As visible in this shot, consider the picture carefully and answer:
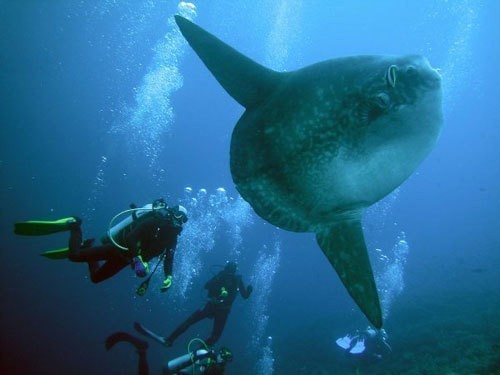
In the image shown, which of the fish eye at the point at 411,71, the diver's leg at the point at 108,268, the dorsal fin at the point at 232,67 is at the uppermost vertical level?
the dorsal fin at the point at 232,67

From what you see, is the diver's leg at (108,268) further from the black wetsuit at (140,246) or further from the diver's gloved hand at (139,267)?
the diver's gloved hand at (139,267)

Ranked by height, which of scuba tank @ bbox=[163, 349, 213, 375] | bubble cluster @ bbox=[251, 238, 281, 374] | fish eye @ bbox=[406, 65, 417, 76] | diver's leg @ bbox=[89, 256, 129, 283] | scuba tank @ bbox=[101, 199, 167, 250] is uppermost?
bubble cluster @ bbox=[251, 238, 281, 374]

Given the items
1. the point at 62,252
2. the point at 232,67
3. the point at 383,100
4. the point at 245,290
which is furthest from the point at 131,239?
the point at 245,290

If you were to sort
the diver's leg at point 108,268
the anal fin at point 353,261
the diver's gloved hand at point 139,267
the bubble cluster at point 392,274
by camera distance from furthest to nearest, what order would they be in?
the bubble cluster at point 392,274
the diver's leg at point 108,268
the diver's gloved hand at point 139,267
the anal fin at point 353,261

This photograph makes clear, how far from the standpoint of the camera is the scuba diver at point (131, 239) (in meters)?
5.34

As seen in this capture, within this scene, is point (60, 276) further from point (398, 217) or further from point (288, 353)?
point (398, 217)

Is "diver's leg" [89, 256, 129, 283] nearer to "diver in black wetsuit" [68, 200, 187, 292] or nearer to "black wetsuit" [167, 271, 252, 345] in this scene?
"diver in black wetsuit" [68, 200, 187, 292]

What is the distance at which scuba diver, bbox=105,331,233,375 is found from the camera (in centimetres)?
678

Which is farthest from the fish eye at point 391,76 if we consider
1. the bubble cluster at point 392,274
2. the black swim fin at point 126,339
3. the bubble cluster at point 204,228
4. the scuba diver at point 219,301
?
the bubble cluster at point 204,228

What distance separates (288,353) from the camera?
2220cm

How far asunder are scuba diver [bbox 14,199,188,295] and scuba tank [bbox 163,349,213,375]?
7.06 feet

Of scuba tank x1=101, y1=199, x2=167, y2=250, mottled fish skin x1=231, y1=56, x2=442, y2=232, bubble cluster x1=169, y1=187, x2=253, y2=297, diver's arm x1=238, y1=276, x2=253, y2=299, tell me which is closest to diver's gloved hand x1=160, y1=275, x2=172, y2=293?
scuba tank x1=101, y1=199, x2=167, y2=250

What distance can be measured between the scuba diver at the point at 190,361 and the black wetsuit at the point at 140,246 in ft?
6.22

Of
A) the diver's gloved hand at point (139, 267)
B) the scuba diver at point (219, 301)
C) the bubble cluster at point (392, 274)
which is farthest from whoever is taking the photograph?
the bubble cluster at point (392, 274)
